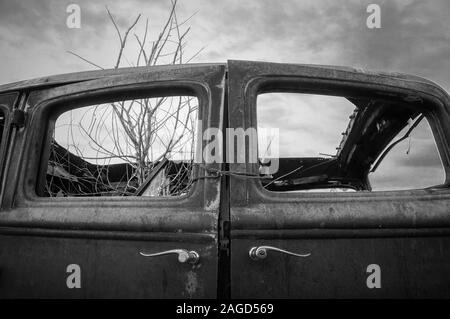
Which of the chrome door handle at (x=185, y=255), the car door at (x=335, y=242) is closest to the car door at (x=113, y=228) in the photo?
the chrome door handle at (x=185, y=255)

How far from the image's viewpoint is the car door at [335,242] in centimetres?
129

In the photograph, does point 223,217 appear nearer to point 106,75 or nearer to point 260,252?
point 260,252

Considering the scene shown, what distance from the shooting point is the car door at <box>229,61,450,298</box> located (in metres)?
1.29

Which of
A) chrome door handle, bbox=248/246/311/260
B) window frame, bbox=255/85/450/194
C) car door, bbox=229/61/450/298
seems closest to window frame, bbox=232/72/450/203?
window frame, bbox=255/85/450/194

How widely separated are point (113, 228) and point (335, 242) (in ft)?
2.95

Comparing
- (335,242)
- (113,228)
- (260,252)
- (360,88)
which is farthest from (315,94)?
(113,228)

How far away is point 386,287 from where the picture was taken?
1287mm

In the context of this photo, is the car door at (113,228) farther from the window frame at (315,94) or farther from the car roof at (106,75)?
the window frame at (315,94)

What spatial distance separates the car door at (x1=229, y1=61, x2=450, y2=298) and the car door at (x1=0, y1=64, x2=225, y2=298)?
0.12 metres

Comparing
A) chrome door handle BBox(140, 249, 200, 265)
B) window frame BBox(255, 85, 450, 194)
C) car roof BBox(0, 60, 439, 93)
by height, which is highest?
car roof BBox(0, 60, 439, 93)

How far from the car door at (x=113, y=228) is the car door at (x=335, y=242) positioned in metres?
0.12

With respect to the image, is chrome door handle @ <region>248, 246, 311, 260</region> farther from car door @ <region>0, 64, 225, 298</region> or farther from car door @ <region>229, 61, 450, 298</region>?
car door @ <region>0, 64, 225, 298</region>

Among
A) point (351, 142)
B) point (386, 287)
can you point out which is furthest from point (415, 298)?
point (351, 142)
